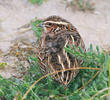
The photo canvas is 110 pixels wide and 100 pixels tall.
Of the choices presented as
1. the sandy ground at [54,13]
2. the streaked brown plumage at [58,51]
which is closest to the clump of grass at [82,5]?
the sandy ground at [54,13]

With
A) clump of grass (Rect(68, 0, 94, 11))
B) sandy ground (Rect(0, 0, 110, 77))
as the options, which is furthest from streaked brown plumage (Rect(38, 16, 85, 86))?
clump of grass (Rect(68, 0, 94, 11))

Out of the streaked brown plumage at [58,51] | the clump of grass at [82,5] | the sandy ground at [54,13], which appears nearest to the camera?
the streaked brown plumage at [58,51]

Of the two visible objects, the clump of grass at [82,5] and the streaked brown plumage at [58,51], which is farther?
the clump of grass at [82,5]

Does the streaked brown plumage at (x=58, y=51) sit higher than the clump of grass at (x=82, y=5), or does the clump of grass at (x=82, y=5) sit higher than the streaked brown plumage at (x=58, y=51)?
the clump of grass at (x=82, y=5)

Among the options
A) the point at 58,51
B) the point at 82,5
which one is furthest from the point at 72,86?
the point at 82,5

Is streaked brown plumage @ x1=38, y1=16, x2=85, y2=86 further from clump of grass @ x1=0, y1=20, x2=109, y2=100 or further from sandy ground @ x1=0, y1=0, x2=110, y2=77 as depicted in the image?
sandy ground @ x1=0, y1=0, x2=110, y2=77

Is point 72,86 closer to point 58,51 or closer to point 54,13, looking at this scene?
point 58,51

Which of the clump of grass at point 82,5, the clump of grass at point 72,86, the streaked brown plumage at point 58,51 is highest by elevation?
the clump of grass at point 82,5

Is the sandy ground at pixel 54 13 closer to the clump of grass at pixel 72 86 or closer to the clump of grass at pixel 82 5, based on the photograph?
the clump of grass at pixel 82 5
